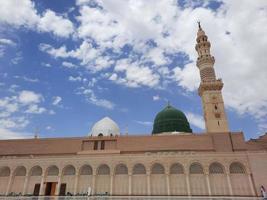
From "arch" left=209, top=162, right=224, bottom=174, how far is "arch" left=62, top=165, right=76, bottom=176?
654 inches

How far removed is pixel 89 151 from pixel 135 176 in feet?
22.0

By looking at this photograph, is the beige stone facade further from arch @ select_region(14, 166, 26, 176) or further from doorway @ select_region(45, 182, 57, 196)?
doorway @ select_region(45, 182, 57, 196)

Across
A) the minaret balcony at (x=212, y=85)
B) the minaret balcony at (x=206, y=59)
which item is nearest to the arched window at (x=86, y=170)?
the minaret balcony at (x=212, y=85)

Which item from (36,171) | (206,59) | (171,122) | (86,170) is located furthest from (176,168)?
(206,59)

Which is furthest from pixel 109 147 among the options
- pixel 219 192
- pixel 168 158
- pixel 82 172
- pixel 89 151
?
pixel 219 192

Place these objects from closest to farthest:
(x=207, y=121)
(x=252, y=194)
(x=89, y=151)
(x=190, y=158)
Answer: (x=252, y=194) < (x=190, y=158) < (x=89, y=151) < (x=207, y=121)

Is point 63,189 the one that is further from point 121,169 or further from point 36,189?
point 121,169

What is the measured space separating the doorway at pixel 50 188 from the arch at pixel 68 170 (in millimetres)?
1661

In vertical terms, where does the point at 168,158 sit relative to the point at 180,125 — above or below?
below

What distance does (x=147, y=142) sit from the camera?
3148 centimetres

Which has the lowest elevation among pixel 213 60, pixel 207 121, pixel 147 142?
pixel 147 142

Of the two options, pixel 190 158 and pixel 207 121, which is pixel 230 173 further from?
pixel 207 121

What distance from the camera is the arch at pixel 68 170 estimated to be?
30.6 m

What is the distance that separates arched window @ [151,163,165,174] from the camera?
96.6 feet
